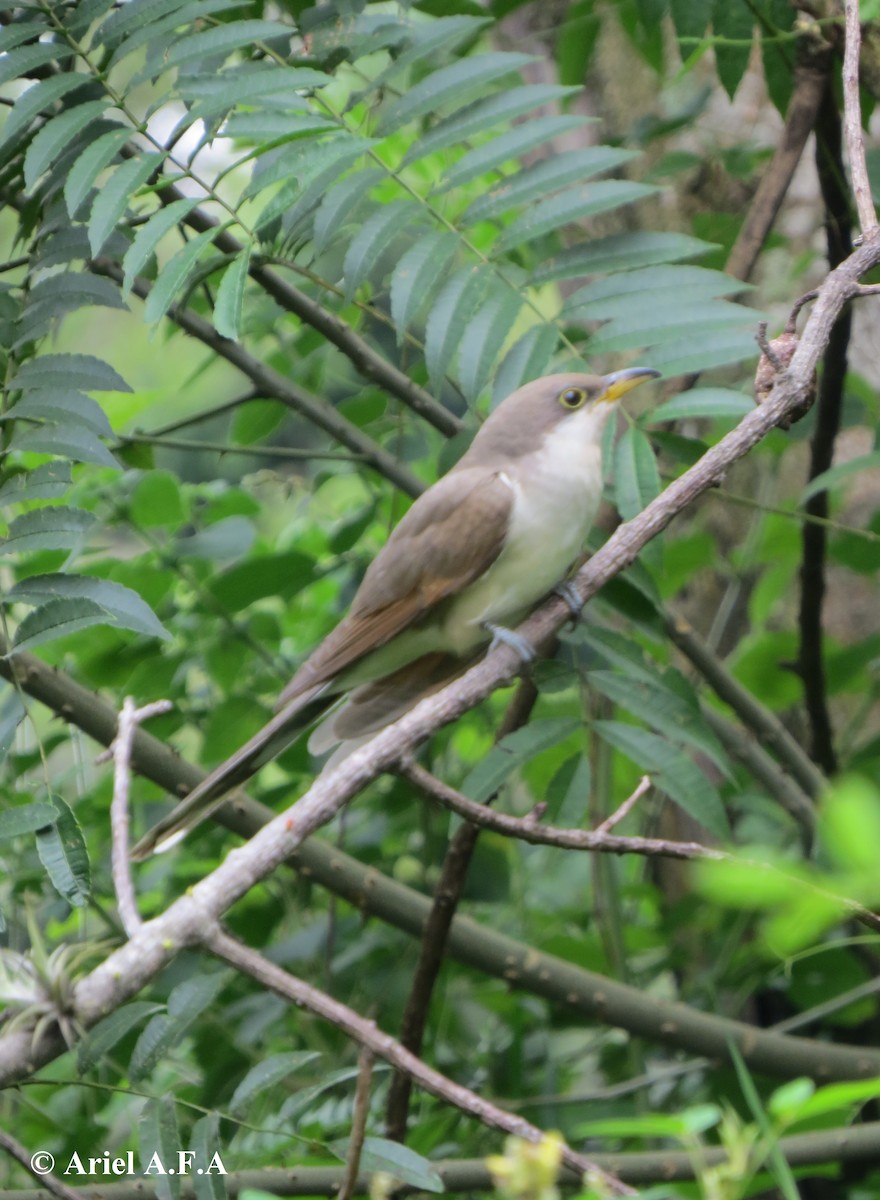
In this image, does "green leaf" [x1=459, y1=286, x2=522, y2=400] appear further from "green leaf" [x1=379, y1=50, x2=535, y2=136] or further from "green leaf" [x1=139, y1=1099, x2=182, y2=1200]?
"green leaf" [x1=139, y1=1099, x2=182, y2=1200]

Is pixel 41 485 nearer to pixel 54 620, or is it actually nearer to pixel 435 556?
pixel 54 620

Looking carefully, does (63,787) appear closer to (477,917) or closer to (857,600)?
(477,917)

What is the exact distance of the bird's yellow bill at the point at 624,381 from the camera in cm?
283

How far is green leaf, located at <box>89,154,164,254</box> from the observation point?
2.31 m

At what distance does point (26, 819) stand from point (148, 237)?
1115 mm

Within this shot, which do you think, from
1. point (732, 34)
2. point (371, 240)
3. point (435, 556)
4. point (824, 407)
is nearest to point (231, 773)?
point (435, 556)

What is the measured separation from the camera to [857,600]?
459cm

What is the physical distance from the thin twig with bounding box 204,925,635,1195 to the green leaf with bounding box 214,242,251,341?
46.2 inches

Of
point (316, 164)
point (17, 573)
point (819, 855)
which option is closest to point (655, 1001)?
point (819, 855)

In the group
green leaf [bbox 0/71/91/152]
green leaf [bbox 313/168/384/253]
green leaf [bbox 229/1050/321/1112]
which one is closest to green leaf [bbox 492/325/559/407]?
green leaf [bbox 313/168/384/253]

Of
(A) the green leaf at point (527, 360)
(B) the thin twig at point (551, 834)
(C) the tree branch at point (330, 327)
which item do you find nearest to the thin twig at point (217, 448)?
(C) the tree branch at point (330, 327)

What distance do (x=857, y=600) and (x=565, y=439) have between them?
1997mm

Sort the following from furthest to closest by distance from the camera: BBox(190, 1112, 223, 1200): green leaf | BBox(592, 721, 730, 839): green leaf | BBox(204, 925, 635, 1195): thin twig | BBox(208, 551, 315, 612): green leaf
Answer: BBox(208, 551, 315, 612): green leaf, BBox(592, 721, 730, 839): green leaf, BBox(190, 1112, 223, 1200): green leaf, BBox(204, 925, 635, 1195): thin twig

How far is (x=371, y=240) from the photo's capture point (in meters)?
2.68
